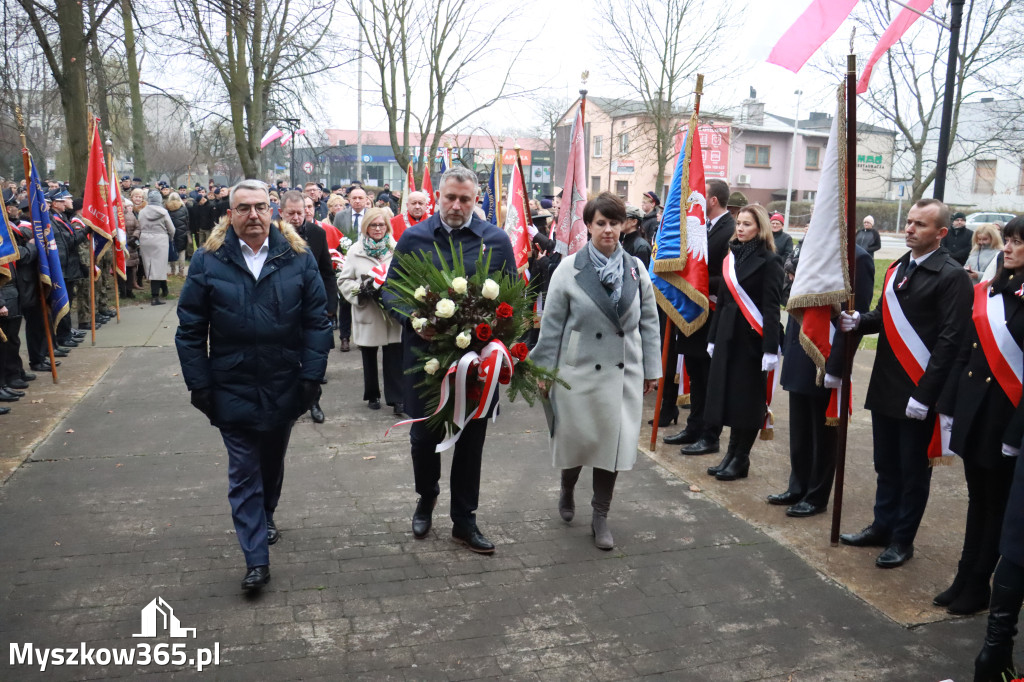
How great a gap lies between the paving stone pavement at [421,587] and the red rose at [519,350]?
1.19 metres

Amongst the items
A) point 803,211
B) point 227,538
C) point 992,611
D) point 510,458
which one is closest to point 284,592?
point 227,538

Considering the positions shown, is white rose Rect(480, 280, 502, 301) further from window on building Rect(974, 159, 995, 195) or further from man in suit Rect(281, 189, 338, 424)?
window on building Rect(974, 159, 995, 195)

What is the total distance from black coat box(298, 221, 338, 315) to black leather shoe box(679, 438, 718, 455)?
11.4 feet

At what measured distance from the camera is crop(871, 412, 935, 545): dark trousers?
473 centimetres

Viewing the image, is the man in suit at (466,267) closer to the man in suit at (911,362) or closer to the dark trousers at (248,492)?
the dark trousers at (248,492)

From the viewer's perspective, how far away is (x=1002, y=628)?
3.49 metres

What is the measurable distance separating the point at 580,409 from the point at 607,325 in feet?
1.69

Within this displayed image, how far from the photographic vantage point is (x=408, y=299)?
4605 millimetres

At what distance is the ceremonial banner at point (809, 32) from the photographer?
473cm

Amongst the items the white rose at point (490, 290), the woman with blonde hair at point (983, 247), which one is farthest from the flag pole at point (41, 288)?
the woman with blonde hair at point (983, 247)

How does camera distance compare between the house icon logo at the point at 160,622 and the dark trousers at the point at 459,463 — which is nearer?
the house icon logo at the point at 160,622

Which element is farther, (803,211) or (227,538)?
(803,211)

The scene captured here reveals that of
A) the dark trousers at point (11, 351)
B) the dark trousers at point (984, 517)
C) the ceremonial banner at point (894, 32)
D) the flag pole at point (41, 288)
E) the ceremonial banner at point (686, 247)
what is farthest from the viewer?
the flag pole at point (41, 288)

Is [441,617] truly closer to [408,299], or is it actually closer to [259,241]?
[408,299]
